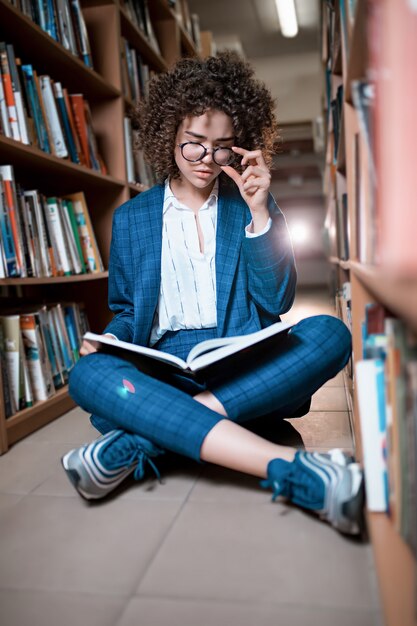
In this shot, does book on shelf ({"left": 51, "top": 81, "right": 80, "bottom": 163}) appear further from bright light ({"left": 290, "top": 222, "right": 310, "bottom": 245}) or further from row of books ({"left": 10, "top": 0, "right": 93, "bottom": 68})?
bright light ({"left": 290, "top": 222, "right": 310, "bottom": 245})

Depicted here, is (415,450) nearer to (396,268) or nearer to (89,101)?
(396,268)

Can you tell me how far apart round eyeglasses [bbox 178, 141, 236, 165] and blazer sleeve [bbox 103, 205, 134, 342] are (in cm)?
22

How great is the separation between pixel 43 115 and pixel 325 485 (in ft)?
4.54

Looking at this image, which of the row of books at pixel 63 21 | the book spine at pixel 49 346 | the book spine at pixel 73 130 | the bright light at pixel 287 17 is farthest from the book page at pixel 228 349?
the bright light at pixel 287 17

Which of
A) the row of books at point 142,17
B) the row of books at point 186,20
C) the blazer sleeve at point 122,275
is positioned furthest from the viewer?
the row of books at point 186,20

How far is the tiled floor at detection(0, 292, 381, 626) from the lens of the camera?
68 cm

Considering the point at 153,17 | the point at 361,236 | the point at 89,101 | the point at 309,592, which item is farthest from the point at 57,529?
the point at 153,17

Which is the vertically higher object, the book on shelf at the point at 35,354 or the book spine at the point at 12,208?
the book spine at the point at 12,208

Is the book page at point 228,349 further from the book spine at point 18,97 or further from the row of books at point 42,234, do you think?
the book spine at point 18,97

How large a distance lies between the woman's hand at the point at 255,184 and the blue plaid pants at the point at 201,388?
0.83 feet

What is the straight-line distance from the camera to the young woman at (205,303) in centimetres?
97

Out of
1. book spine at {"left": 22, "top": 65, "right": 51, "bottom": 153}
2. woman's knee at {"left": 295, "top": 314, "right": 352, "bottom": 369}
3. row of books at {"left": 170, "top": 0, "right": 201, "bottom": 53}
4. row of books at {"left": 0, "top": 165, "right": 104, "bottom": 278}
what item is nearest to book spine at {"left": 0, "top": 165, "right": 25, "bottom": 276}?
row of books at {"left": 0, "top": 165, "right": 104, "bottom": 278}

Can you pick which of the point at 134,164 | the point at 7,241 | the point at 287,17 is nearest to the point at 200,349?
the point at 7,241

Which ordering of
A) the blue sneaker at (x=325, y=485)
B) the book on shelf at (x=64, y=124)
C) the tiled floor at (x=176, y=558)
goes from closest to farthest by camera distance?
the tiled floor at (x=176, y=558) < the blue sneaker at (x=325, y=485) < the book on shelf at (x=64, y=124)
